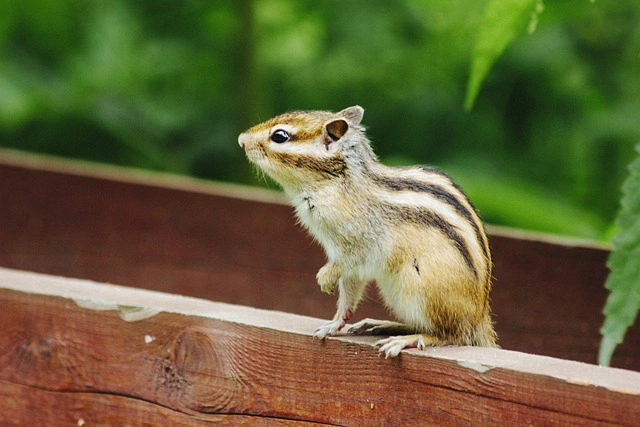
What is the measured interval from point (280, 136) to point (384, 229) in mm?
344

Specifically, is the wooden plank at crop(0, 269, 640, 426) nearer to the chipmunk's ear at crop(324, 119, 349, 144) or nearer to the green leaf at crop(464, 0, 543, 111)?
the chipmunk's ear at crop(324, 119, 349, 144)

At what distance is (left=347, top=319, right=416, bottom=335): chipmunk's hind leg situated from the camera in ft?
5.71

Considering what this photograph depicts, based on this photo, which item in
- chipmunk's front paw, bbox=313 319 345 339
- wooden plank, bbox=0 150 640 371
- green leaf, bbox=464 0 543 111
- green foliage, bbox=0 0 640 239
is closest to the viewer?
chipmunk's front paw, bbox=313 319 345 339

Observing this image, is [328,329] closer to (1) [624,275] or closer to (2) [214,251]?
(1) [624,275]

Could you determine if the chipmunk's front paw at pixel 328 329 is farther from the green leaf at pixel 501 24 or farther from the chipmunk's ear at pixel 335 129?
the green leaf at pixel 501 24

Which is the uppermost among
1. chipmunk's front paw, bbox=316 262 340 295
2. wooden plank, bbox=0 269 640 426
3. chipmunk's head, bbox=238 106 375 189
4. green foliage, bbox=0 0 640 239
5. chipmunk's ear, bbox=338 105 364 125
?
green foliage, bbox=0 0 640 239

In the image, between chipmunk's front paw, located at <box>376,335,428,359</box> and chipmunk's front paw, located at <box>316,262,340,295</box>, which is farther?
chipmunk's front paw, located at <box>316,262,340,295</box>

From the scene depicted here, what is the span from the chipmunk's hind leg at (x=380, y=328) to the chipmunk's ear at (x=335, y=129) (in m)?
0.38

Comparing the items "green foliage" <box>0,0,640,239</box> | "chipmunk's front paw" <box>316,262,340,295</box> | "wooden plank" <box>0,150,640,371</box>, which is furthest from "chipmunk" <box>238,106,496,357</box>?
"green foliage" <box>0,0,640,239</box>

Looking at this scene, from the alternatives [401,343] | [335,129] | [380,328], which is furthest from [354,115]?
[401,343]

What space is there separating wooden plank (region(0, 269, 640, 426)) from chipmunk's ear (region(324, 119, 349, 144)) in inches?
14.5

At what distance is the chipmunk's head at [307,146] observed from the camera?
73.5 inches

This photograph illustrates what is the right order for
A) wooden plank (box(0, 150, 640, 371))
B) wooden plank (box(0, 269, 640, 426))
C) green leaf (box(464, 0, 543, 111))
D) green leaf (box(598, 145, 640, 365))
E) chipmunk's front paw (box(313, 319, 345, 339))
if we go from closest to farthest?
1. wooden plank (box(0, 269, 640, 426))
2. green leaf (box(598, 145, 640, 365))
3. chipmunk's front paw (box(313, 319, 345, 339))
4. green leaf (box(464, 0, 543, 111))
5. wooden plank (box(0, 150, 640, 371))

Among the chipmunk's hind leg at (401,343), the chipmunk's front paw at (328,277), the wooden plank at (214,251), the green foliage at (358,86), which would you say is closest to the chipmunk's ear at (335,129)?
the chipmunk's front paw at (328,277)
